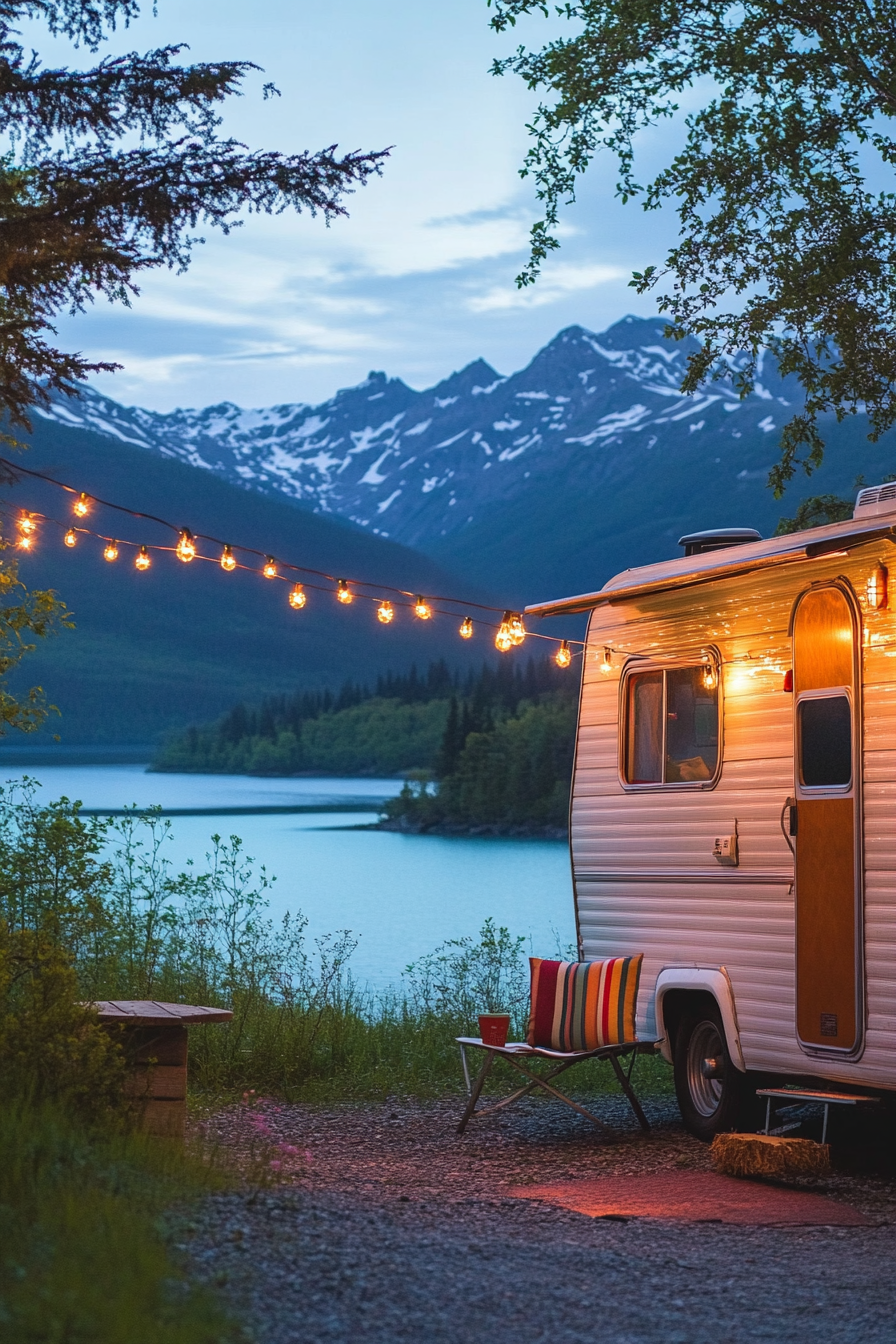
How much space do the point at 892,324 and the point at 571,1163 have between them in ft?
24.5

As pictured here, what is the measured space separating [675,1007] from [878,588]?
2.58 m

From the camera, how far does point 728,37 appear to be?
37.9 ft

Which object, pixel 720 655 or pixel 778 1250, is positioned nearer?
pixel 778 1250

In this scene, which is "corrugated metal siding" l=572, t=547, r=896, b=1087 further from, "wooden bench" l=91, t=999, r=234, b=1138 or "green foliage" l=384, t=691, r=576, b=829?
"green foliage" l=384, t=691, r=576, b=829

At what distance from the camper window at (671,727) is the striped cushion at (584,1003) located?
1.00m

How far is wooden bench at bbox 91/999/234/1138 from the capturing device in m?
6.54

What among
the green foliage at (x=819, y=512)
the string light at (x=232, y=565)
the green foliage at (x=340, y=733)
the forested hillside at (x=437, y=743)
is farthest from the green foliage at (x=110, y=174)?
the green foliage at (x=340, y=733)

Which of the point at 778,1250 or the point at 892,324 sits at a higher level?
the point at 892,324

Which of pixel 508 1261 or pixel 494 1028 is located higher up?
pixel 494 1028

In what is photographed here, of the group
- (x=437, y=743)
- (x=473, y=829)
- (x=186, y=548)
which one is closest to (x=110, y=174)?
(x=186, y=548)

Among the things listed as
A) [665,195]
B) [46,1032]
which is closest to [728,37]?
[665,195]

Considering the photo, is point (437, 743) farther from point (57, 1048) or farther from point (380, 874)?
point (57, 1048)

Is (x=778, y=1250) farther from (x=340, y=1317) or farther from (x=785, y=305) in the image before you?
(x=785, y=305)

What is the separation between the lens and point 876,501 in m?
6.79
